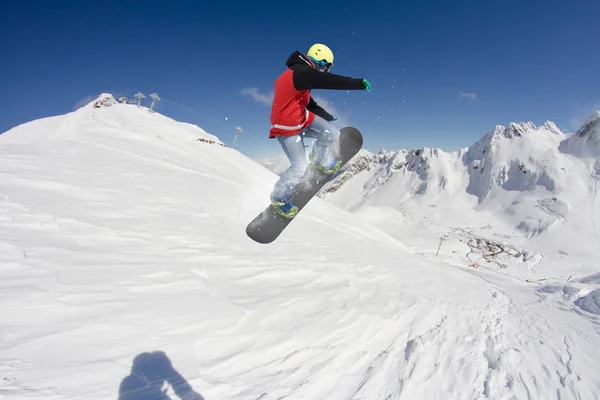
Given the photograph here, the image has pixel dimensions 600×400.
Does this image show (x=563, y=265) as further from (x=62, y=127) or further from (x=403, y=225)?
(x=62, y=127)

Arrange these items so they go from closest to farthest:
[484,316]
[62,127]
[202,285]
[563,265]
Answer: [202,285], [484,316], [62,127], [563,265]

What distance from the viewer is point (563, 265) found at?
2400 inches

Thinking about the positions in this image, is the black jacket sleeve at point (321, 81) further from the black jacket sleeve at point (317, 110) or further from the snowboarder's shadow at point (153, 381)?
the snowboarder's shadow at point (153, 381)

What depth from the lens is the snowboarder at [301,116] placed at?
4.64 metres

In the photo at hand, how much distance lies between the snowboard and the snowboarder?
15 cm

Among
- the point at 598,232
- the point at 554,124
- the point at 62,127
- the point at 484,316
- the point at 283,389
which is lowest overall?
the point at 283,389

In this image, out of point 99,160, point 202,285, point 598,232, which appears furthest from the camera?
point 598,232

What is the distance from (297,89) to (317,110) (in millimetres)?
1370

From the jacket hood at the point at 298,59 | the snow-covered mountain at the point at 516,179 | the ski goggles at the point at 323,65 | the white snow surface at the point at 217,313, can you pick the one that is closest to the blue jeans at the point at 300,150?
the ski goggles at the point at 323,65

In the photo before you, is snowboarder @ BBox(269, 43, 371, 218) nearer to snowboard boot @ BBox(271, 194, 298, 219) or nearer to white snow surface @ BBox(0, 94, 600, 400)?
snowboard boot @ BBox(271, 194, 298, 219)

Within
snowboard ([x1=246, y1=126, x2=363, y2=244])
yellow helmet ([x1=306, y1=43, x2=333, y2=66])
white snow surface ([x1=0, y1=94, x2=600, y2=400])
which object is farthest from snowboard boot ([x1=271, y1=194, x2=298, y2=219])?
yellow helmet ([x1=306, y1=43, x2=333, y2=66])

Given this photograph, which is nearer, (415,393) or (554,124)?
(415,393)

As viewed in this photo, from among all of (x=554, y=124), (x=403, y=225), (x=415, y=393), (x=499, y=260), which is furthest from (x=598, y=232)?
(x=415, y=393)

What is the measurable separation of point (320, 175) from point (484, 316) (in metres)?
5.74
